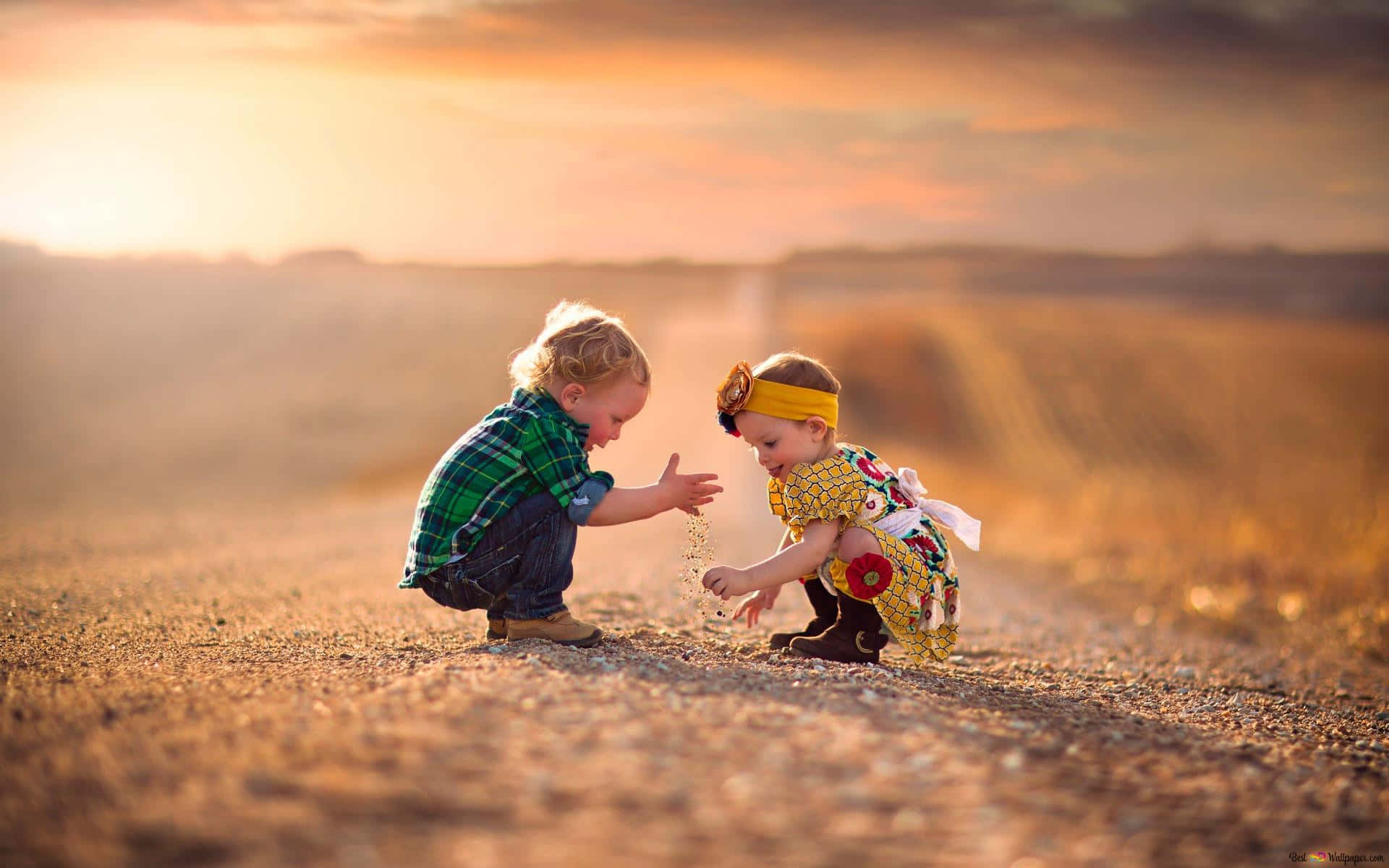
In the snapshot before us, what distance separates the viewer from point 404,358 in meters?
31.9

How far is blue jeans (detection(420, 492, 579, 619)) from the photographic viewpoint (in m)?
3.82

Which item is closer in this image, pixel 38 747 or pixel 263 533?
pixel 38 747

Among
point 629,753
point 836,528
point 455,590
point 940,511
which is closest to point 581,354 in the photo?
point 455,590

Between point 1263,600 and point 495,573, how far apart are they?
21.4 ft

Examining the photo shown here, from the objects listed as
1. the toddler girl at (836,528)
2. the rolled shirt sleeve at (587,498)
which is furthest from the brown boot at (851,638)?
the rolled shirt sleeve at (587,498)

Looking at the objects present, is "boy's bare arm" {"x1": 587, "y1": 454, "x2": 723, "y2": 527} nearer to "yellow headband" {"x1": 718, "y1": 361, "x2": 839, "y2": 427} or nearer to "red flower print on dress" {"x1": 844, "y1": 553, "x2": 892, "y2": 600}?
"yellow headband" {"x1": 718, "y1": 361, "x2": 839, "y2": 427}

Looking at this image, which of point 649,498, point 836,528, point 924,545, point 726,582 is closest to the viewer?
point 726,582

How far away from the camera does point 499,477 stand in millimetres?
3805

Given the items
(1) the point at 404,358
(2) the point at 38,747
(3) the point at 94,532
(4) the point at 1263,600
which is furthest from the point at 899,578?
(1) the point at 404,358

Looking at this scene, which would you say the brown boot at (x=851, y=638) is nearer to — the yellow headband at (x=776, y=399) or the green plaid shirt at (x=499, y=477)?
the yellow headband at (x=776, y=399)

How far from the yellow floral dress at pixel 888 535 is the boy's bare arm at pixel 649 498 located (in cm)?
30

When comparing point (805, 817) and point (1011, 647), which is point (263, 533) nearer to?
point (1011, 647)

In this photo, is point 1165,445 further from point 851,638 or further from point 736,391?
point 736,391

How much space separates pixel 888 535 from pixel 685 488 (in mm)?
784
